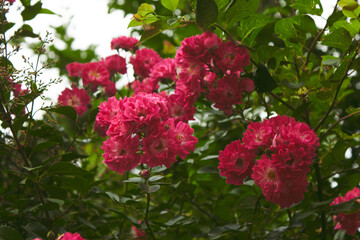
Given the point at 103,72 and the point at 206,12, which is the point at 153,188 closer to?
the point at 206,12

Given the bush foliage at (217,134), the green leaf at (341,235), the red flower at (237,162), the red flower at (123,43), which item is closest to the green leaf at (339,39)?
the bush foliage at (217,134)

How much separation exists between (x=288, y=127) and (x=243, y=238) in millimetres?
576

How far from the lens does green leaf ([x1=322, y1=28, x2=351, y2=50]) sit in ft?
3.36

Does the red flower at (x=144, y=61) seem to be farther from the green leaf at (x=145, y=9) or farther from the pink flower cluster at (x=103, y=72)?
the green leaf at (x=145, y=9)

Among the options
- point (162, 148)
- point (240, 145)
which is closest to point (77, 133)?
point (162, 148)

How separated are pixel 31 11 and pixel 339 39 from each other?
3.09 ft

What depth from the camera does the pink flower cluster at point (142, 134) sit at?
0.96 metres

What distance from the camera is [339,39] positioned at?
1.04 metres

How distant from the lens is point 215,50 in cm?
106

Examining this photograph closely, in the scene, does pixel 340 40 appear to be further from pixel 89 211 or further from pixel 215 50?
pixel 89 211

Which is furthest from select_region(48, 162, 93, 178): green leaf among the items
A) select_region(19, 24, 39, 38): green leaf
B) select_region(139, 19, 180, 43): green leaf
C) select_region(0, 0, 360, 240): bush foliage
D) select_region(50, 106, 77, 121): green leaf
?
select_region(19, 24, 39, 38): green leaf

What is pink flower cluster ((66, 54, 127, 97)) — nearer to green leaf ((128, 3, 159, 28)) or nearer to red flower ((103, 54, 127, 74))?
red flower ((103, 54, 127, 74))

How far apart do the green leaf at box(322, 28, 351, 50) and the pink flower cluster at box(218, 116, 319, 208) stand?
267 millimetres

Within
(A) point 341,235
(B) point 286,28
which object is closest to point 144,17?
(B) point 286,28
